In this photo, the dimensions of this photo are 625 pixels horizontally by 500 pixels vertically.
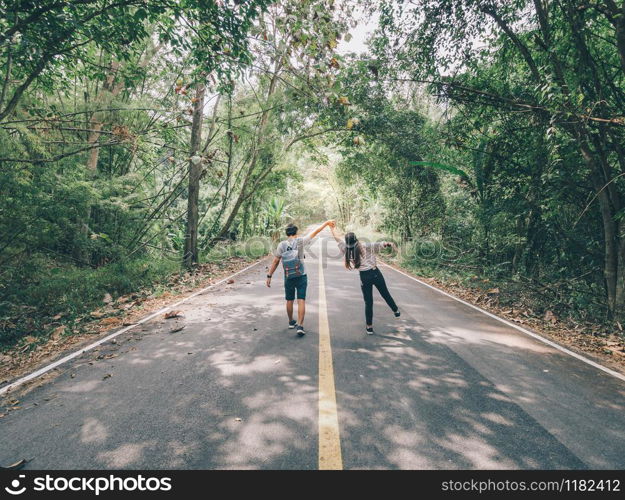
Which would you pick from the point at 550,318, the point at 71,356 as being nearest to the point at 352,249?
the point at 71,356

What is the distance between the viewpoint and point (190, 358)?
4699 millimetres

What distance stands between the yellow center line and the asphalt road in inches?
0.5

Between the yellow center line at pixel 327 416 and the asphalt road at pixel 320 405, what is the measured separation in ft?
0.04

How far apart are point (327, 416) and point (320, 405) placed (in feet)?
0.71

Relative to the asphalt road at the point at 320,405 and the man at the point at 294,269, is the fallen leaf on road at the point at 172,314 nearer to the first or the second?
the asphalt road at the point at 320,405

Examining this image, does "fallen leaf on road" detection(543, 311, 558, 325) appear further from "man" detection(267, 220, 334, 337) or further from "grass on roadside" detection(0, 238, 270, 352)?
"grass on roadside" detection(0, 238, 270, 352)

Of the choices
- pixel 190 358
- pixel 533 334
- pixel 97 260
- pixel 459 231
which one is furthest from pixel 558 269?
pixel 97 260

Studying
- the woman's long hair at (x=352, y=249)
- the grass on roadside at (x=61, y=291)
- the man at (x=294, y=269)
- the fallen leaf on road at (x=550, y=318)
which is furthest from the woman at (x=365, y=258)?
the grass on roadside at (x=61, y=291)

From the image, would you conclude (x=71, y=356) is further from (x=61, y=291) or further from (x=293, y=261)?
(x=61, y=291)

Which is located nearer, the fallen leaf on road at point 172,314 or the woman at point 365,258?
the woman at point 365,258

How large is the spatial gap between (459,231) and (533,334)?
9335 mm

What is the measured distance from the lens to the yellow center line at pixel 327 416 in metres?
2.61

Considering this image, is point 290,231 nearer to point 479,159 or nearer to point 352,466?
point 352,466

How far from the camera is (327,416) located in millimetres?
3217
